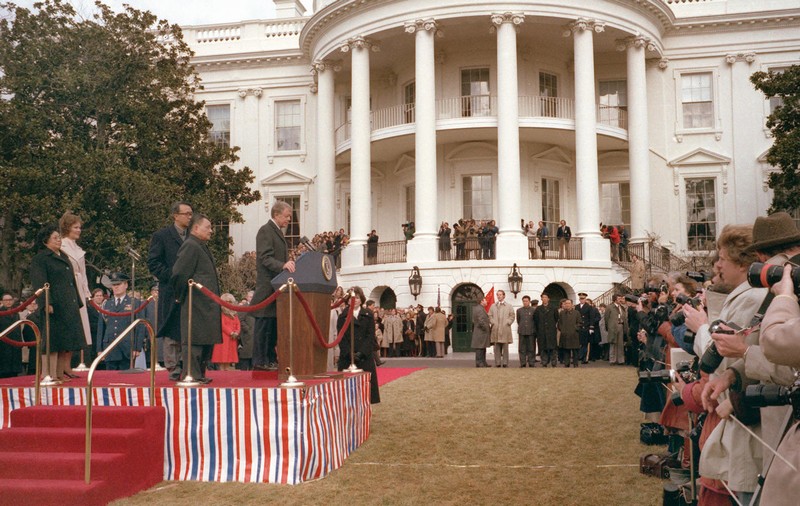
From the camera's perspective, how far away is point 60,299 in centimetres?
866

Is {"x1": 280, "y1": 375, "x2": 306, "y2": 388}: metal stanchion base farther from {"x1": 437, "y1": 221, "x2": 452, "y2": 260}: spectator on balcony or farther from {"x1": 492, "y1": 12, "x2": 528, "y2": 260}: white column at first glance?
{"x1": 437, "y1": 221, "x2": 452, "y2": 260}: spectator on balcony

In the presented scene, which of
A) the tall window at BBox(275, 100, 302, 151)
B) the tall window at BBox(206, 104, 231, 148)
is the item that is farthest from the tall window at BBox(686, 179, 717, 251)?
the tall window at BBox(206, 104, 231, 148)

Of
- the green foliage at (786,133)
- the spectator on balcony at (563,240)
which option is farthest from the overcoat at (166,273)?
the green foliage at (786,133)

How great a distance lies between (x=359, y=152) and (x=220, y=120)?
1052 cm

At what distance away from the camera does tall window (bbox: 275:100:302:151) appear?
1441 inches

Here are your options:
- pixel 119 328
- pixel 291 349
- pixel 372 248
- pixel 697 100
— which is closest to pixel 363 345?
pixel 291 349

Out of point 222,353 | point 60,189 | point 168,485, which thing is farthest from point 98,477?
point 60,189

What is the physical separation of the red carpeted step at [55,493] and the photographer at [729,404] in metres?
4.75

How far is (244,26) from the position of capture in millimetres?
37344

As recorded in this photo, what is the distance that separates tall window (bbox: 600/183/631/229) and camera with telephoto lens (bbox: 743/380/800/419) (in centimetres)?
3113

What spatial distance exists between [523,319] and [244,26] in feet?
77.7

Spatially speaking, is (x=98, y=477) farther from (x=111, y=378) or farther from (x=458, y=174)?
(x=458, y=174)

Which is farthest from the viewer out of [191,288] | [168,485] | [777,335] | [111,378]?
[111,378]

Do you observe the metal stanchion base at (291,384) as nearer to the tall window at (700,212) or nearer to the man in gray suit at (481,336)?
the man in gray suit at (481,336)
